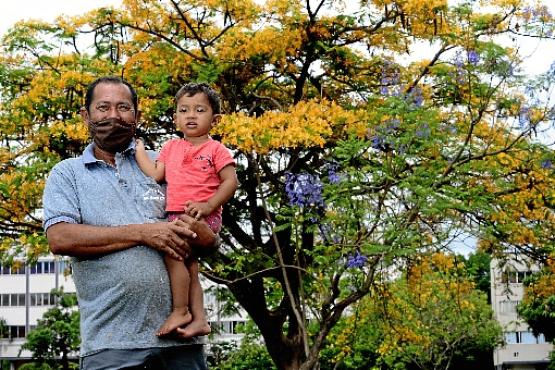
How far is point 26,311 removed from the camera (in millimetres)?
52000

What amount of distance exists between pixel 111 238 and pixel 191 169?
57 cm

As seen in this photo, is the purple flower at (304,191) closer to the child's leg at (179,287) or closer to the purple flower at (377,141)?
the purple flower at (377,141)

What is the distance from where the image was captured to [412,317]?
773 inches

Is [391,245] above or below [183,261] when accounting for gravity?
above

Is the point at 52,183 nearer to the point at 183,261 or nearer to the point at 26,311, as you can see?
the point at 183,261

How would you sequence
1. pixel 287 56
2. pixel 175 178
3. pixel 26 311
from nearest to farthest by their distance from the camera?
pixel 175 178 → pixel 287 56 → pixel 26 311

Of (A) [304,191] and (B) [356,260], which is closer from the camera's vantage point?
(B) [356,260]

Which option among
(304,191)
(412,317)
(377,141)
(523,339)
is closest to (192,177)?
(304,191)

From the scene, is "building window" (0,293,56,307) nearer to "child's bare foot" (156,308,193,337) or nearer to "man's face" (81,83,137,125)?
"man's face" (81,83,137,125)

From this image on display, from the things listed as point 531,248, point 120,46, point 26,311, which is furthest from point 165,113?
point 26,311

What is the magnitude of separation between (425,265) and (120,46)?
185 inches

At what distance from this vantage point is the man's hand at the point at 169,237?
3621 mm

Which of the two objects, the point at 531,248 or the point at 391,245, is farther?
the point at 531,248

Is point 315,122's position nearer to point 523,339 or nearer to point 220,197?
point 220,197
